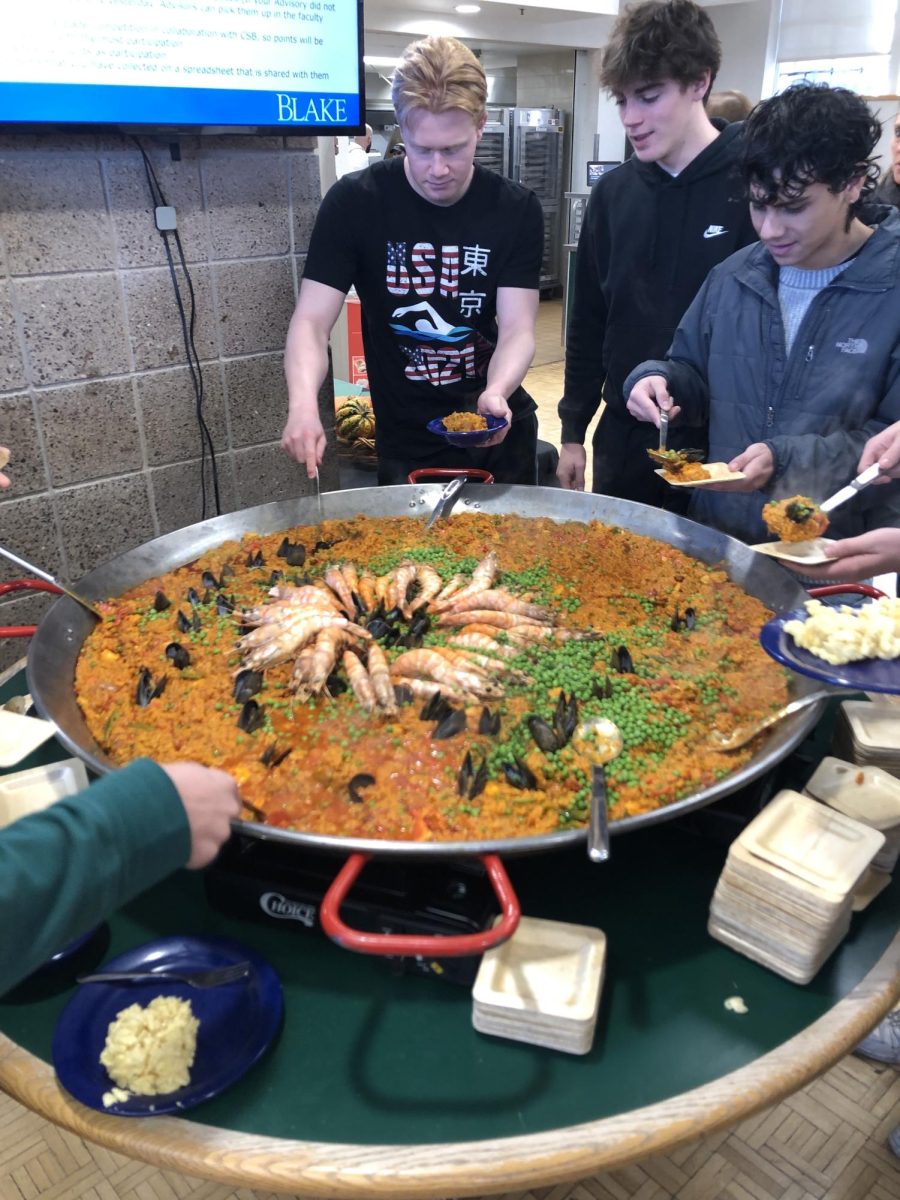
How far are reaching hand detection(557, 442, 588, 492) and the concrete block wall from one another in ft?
3.90

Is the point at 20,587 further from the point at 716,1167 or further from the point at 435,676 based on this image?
the point at 716,1167

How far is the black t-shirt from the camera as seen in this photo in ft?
9.31

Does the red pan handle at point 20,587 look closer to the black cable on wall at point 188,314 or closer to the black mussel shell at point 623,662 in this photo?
the black mussel shell at point 623,662

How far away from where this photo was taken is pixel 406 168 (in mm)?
2834

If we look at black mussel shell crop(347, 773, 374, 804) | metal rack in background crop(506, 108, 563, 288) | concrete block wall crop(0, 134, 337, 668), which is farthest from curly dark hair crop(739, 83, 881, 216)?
metal rack in background crop(506, 108, 563, 288)

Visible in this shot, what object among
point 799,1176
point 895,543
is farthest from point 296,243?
point 799,1176

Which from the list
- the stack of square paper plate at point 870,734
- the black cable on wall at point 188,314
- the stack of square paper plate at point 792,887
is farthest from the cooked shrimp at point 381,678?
the black cable on wall at point 188,314

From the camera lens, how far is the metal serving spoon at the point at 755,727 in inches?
57.0

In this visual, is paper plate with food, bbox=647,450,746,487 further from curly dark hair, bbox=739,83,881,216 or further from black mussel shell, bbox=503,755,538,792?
black mussel shell, bbox=503,755,538,792

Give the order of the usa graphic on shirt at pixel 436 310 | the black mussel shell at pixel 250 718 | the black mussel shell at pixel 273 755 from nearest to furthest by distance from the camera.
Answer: the black mussel shell at pixel 273 755 → the black mussel shell at pixel 250 718 → the usa graphic on shirt at pixel 436 310

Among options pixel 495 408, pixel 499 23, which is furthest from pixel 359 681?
pixel 499 23

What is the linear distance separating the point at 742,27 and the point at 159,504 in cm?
1233

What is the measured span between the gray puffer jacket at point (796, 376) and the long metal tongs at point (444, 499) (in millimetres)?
597

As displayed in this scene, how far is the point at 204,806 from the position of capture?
111 centimetres
